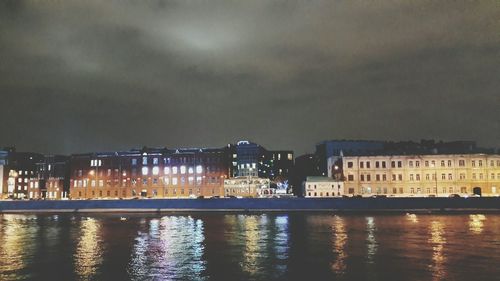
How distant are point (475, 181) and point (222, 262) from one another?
91526mm

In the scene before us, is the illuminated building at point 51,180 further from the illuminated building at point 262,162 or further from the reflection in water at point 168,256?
the reflection in water at point 168,256

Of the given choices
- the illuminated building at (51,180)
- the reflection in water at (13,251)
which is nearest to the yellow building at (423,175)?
the reflection in water at (13,251)

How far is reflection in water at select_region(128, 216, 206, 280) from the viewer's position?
101 ft

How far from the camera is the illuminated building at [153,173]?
439 feet

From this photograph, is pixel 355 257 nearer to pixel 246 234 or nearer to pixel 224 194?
pixel 246 234

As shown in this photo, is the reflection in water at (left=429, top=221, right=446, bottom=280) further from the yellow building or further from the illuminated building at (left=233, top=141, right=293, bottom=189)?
the illuminated building at (left=233, top=141, right=293, bottom=189)

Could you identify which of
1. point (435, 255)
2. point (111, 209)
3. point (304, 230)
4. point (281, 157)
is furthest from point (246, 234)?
point (281, 157)

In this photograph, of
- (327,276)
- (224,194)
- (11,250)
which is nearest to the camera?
(327,276)

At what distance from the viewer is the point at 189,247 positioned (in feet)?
142

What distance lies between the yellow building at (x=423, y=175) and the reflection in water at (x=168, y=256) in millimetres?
66317

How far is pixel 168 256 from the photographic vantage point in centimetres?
3791

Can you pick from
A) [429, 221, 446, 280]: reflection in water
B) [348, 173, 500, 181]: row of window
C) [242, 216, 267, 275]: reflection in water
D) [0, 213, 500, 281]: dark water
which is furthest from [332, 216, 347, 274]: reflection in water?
[348, 173, 500, 181]: row of window

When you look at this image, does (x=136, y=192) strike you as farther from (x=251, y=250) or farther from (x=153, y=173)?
(x=251, y=250)

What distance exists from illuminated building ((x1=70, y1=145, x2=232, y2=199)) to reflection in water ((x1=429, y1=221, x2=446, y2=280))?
8171 centimetres
